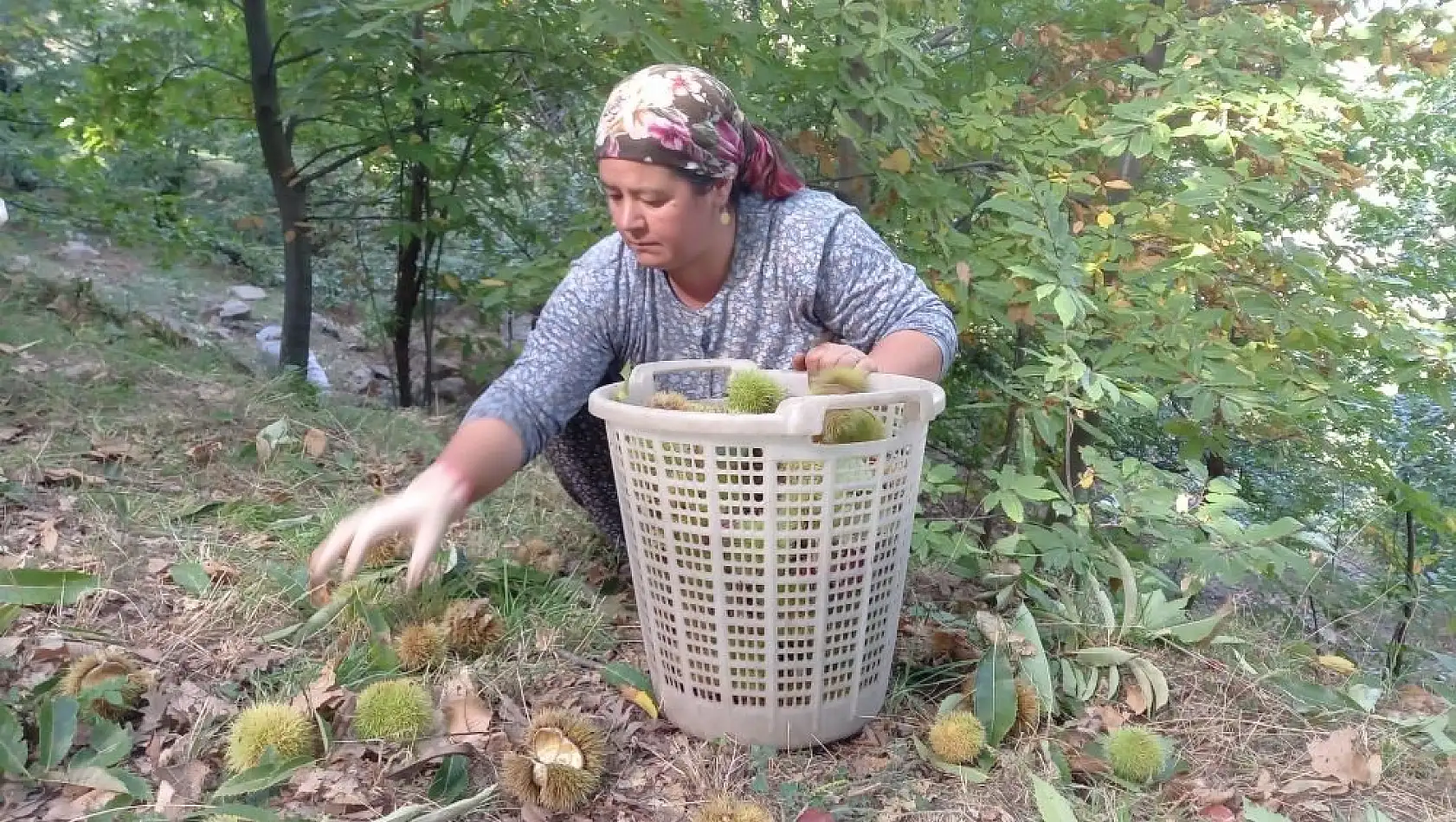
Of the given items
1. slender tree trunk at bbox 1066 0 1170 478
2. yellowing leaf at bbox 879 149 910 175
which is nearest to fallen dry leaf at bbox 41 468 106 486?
yellowing leaf at bbox 879 149 910 175

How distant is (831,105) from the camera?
9.81 feet

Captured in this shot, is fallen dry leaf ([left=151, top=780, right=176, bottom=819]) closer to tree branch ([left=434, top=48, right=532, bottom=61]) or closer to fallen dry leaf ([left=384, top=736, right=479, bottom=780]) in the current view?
fallen dry leaf ([left=384, top=736, right=479, bottom=780])

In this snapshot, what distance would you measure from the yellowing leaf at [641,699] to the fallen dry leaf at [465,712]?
9.3 inches

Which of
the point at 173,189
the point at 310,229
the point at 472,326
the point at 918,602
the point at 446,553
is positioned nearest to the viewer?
the point at 446,553

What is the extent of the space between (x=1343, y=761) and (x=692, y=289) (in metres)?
1.32

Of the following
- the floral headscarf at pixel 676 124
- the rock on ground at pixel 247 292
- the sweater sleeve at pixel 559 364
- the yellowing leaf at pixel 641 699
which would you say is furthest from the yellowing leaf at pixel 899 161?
the rock on ground at pixel 247 292

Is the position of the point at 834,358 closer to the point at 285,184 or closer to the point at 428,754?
the point at 428,754

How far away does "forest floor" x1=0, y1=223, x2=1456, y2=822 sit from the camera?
1.37 metres

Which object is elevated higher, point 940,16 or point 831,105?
point 940,16

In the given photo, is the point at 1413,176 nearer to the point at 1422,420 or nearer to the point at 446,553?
the point at 1422,420

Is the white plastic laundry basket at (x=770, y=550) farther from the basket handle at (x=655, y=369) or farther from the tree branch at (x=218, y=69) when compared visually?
the tree branch at (x=218, y=69)

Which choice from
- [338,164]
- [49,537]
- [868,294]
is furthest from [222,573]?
[338,164]

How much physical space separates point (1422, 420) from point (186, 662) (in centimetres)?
435

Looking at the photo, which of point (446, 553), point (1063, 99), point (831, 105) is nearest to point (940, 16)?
point (831, 105)
